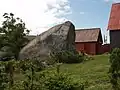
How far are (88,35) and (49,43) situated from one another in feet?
68.5

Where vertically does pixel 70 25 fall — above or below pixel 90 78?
above

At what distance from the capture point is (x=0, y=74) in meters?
10.3

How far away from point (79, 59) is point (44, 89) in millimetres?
16422

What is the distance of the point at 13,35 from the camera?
3131 centimetres

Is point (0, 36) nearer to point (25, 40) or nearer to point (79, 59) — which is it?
point (25, 40)

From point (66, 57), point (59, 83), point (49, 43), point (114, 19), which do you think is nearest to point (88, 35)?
point (114, 19)

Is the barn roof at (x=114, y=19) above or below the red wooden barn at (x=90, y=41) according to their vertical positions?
above

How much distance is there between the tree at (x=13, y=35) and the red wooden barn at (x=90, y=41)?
1568cm

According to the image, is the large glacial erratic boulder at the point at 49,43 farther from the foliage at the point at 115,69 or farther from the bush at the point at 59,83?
the bush at the point at 59,83

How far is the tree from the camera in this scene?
99.6ft

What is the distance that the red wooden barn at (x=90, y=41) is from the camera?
154 feet

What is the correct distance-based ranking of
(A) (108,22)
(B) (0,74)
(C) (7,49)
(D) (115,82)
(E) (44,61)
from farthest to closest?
(A) (108,22), (C) (7,49), (E) (44,61), (D) (115,82), (B) (0,74)

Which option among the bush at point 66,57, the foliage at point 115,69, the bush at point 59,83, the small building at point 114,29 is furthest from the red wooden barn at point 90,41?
the bush at point 59,83

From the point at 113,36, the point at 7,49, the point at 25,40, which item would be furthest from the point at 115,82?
the point at 113,36
